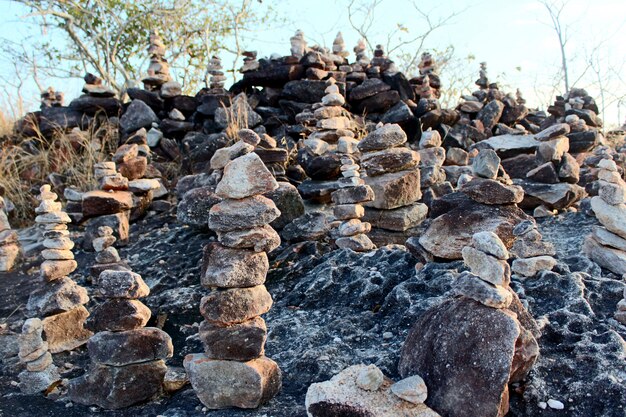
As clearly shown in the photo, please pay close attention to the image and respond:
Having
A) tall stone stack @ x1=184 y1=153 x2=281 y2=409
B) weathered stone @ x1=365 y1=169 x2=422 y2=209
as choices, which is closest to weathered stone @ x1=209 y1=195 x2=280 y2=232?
tall stone stack @ x1=184 y1=153 x2=281 y2=409

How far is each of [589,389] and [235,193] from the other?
1.94 m

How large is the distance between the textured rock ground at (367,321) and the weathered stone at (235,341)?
0.88ft

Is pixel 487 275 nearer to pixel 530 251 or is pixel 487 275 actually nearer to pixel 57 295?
pixel 530 251

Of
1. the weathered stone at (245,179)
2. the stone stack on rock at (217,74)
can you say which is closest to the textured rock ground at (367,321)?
the weathered stone at (245,179)

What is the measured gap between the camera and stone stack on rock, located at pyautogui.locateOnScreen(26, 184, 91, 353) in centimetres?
388

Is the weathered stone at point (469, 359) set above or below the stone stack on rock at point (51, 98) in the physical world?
below

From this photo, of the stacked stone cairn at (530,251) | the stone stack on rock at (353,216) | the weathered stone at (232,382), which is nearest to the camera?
the weathered stone at (232,382)

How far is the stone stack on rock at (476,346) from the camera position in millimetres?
2518

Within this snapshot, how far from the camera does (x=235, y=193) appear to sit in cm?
309

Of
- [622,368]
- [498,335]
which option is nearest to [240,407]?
[498,335]

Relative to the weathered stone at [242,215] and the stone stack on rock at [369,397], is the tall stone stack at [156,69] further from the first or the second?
the stone stack on rock at [369,397]

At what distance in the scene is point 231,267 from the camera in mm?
2994

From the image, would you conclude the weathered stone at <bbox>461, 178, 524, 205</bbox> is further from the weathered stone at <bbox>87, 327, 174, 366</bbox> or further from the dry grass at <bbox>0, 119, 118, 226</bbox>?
the dry grass at <bbox>0, 119, 118, 226</bbox>

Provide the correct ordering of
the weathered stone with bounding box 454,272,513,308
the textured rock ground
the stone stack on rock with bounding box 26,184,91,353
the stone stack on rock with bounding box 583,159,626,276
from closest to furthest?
1. the weathered stone with bounding box 454,272,513,308
2. the textured rock ground
3. the stone stack on rock with bounding box 583,159,626,276
4. the stone stack on rock with bounding box 26,184,91,353
